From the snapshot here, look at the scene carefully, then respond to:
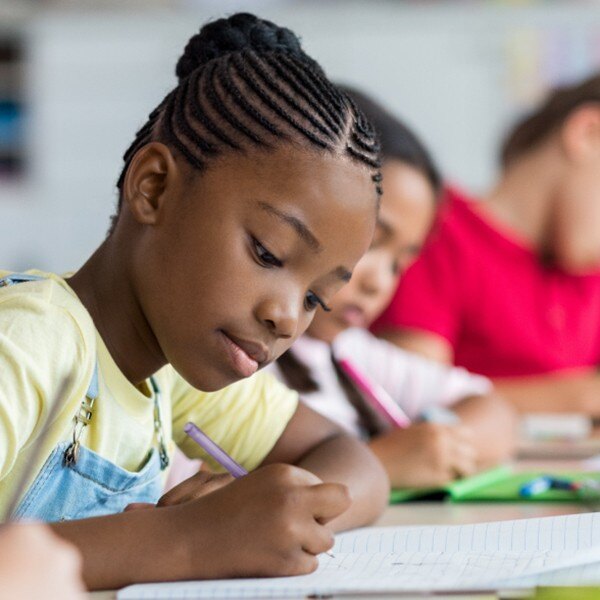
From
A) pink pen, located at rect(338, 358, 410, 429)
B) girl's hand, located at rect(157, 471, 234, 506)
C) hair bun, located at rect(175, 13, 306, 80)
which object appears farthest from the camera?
pink pen, located at rect(338, 358, 410, 429)

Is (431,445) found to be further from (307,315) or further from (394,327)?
(394,327)

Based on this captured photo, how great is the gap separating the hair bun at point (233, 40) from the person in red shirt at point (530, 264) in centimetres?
110

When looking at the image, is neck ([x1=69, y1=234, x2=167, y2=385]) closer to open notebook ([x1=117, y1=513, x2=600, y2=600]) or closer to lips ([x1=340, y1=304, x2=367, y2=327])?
open notebook ([x1=117, y1=513, x2=600, y2=600])

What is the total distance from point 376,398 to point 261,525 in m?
0.69

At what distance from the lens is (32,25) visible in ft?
13.8

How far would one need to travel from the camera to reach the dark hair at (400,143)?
4.39ft

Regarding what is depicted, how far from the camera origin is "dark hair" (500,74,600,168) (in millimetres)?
2012

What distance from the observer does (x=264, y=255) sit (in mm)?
651

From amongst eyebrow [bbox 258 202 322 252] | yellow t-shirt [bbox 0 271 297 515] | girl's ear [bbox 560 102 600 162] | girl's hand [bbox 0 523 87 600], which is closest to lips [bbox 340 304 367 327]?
yellow t-shirt [bbox 0 271 297 515]

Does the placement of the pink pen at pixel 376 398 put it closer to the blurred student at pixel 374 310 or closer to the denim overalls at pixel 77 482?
the blurred student at pixel 374 310

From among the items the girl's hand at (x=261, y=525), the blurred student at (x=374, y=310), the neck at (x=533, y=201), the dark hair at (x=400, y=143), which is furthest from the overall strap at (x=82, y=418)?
the neck at (x=533, y=201)

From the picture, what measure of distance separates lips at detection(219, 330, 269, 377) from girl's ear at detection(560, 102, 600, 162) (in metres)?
1.43

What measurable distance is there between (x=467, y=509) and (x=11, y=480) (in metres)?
0.40

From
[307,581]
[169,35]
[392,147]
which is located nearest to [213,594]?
[307,581]
